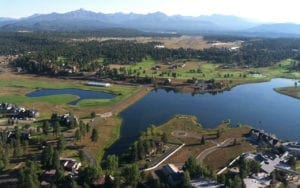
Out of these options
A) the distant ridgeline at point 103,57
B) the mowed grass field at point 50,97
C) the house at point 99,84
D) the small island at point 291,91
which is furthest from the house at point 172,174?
the distant ridgeline at point 103,57

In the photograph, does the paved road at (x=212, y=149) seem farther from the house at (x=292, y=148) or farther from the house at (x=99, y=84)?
the house at (x=99, y=84)

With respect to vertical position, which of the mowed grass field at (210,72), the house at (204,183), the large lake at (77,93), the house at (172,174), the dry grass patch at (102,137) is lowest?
the dry grass patch at (102,137)

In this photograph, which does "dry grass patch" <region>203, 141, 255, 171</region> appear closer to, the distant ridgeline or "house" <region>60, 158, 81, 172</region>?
"house" <region>60, 158, 81, 172</region>

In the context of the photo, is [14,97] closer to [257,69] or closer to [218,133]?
[218,133]

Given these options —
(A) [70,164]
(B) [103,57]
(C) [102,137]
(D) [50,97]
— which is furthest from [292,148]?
(B) [103,57]

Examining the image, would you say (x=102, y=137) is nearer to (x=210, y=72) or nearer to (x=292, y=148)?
(x=292, y=148)

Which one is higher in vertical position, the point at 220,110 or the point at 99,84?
the point at 99,84

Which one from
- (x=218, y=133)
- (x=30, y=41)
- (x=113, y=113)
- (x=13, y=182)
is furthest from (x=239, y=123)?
(x=30, y=41)
